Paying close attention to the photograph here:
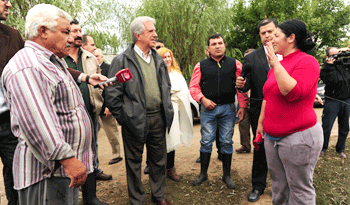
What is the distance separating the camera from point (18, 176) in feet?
4.48

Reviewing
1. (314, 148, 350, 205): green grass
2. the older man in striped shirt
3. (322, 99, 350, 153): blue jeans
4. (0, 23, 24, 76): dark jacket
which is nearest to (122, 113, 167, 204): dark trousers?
the older man in striped shirt

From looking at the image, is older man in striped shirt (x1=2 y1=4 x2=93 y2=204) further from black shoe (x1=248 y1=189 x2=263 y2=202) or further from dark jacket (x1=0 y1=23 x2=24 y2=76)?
black shoe (x1=248 y1=189 x2=263 y2=202)

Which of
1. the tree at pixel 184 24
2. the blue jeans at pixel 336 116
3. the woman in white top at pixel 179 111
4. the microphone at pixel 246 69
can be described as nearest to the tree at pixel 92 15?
the tree at pixel 184 24

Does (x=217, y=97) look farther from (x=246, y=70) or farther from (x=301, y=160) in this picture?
(x=301, y=160)

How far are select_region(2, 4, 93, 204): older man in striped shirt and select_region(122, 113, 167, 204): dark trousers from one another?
46.8 inches

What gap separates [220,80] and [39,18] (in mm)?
2463

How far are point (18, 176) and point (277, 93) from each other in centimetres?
197

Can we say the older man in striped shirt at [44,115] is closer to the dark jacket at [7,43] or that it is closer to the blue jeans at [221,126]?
the dark jacket at [7,43]

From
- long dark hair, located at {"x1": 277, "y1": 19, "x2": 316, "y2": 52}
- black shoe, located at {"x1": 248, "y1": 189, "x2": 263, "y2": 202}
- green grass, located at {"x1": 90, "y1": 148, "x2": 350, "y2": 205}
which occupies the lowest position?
green grass, located at {"x1": 90, "y1": 148, "x2": 350, "y2": 205}

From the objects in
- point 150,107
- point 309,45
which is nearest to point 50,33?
point 150,107

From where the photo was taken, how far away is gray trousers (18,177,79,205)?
4.57 ft

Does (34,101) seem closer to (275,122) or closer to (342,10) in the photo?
(275,122)

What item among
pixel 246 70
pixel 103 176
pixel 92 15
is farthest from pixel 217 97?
pixel 92 15

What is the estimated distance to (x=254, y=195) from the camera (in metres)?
3.00
